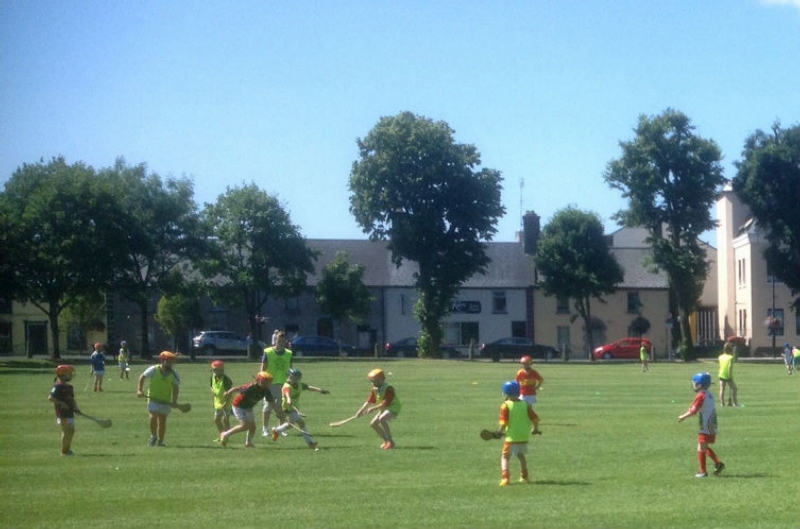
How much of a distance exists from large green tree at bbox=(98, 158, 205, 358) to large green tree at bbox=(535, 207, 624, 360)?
27.1 meters

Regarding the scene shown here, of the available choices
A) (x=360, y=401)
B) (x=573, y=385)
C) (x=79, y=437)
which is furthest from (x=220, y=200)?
(x=79, y=437)

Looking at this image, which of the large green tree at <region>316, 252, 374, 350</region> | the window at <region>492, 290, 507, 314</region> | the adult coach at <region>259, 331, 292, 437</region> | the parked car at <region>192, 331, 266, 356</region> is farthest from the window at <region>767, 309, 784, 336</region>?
the adult coach at <region>259, 331, 292, 437</region>

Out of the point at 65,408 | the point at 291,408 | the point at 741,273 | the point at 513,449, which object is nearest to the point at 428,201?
the point at 741,273

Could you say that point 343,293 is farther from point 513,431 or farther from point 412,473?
point 513,431

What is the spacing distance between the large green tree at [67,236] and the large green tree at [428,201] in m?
16.6

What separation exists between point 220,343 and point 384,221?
694 inches

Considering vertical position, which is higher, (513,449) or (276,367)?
(276,367)

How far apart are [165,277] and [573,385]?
4308cm

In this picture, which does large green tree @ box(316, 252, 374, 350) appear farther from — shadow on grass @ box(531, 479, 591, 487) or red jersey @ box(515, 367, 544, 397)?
shadow on grass @ box(531, 479, 591, 487)

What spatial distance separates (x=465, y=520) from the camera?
44.9 feet

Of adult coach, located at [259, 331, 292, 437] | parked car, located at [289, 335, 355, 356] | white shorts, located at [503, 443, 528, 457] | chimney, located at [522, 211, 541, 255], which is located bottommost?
parked car, located at [289, 335, 355, 356]

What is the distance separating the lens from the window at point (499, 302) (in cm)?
9819

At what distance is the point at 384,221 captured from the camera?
79312 millimetres

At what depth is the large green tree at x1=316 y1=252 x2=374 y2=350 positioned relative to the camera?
89.8 m
